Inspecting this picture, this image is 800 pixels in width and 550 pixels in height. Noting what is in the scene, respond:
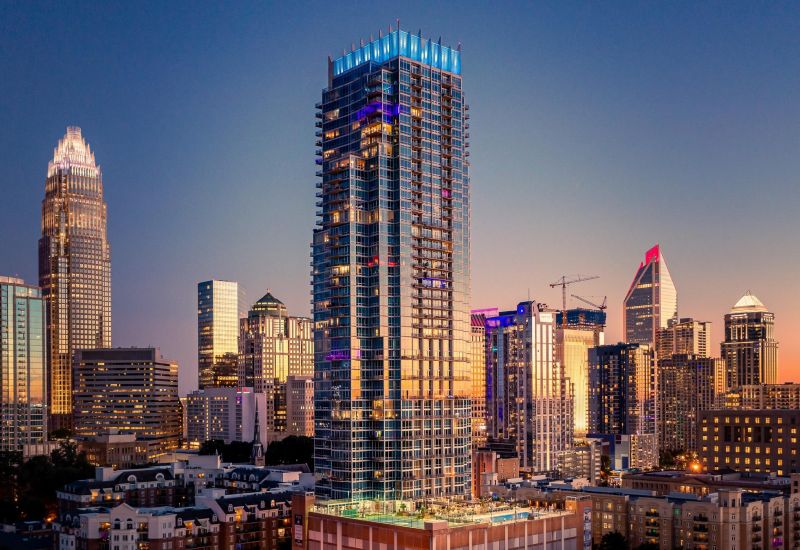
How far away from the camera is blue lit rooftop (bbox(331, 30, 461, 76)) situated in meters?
161

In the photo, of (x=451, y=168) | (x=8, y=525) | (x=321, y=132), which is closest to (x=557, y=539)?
(x=451, y=168)

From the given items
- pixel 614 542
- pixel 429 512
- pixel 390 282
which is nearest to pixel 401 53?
pixel 390 282

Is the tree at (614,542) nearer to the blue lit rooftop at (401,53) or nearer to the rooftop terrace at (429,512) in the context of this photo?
the rooftop terrace at (429,512)

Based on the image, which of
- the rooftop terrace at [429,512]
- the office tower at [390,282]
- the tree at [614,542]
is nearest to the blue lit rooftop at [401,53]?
the office tower at [390,282]

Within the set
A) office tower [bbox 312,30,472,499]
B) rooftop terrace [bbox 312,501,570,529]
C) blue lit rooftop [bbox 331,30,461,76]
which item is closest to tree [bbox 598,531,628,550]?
rooftop terrace [bbox 312,501,570,529]

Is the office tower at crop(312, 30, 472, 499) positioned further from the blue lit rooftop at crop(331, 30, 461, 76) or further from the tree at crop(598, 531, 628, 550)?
the tree at crop(598, 531, 628, 550)

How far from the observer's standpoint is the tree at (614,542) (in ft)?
553

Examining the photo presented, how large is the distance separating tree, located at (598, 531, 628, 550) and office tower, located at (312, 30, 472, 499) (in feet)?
89.6

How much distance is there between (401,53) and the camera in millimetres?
159875

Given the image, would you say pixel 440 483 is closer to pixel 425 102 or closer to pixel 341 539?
pixel 341 539

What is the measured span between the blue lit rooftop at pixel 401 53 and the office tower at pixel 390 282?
23cm

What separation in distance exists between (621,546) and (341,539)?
5638 centimetres

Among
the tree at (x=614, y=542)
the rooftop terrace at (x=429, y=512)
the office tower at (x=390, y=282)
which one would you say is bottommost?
the tree at (x=614, y=542)

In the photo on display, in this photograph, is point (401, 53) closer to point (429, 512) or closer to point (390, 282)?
point (390, 282)
